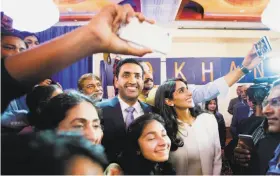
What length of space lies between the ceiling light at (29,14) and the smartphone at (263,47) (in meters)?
0.89

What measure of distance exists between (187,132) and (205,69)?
0.31 metres

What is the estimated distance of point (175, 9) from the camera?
4.86 feet

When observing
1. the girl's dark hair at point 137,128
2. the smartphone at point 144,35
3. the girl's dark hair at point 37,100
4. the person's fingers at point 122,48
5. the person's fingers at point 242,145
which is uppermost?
the smartphone at point 144,35

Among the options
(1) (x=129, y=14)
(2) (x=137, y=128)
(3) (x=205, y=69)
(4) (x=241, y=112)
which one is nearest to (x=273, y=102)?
(4) (x=241, y=112)

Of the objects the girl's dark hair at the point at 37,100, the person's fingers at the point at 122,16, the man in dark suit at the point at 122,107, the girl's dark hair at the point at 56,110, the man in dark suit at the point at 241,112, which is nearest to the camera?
the person's fingers at the point at 122,16

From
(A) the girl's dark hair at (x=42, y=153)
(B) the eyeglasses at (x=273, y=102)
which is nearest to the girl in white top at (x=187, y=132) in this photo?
(B) the eyeglasses at (x=273, y=102)

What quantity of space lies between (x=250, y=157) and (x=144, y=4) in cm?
91

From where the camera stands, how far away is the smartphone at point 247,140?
1195 millimetres

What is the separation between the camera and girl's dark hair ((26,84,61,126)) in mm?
957

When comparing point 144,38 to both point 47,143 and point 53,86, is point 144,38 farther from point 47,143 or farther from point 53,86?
point 53,86

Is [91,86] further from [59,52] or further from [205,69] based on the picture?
[59,52]

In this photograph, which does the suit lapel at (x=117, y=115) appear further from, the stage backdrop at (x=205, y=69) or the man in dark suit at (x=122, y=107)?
the stage backdrop at (x=205, y=69)

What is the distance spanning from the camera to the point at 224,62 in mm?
1299

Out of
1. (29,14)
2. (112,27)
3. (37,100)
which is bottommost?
(37,100)
